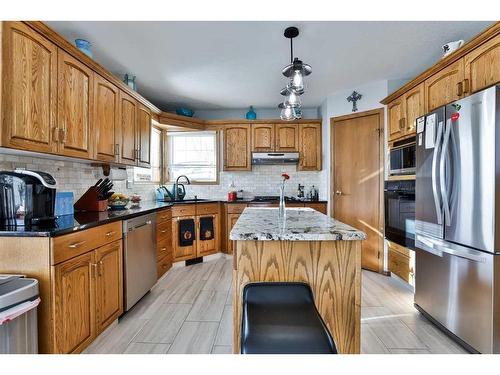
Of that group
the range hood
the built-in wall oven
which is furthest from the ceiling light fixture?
the range hood

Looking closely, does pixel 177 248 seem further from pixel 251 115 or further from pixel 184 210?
pixel 251 115

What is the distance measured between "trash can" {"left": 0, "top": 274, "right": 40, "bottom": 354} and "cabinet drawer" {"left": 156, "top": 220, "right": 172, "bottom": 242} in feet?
5.36

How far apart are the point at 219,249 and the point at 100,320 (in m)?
2.30

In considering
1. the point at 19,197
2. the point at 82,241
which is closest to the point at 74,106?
the point at 19,197

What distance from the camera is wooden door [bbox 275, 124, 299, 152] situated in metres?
4.39

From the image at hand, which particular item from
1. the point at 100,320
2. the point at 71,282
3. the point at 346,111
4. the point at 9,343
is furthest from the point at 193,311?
the point at 346,111

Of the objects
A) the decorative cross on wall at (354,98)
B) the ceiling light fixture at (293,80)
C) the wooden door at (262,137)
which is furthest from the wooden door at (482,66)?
the wooden door at (262,137)

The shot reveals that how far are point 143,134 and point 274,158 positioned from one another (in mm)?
2081

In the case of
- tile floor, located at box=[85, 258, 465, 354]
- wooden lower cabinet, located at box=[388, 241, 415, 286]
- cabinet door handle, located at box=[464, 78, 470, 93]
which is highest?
cabinet door handle, located at box=[464, 78, 470, 93]

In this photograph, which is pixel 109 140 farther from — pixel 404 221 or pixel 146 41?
pixel 404 221

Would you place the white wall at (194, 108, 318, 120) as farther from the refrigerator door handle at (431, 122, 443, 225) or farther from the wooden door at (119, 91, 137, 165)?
the refrigerator door handle at (431, 122, 443, 225)

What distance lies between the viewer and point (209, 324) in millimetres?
2109

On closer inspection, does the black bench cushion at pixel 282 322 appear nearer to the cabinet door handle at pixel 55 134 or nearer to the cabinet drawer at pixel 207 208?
the cabinet door handle at pixel 55 134
